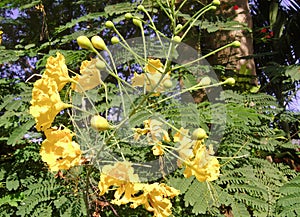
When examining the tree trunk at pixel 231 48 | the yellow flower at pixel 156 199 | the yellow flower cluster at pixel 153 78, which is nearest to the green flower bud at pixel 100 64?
the yellow flower cluster at pixel 153 78

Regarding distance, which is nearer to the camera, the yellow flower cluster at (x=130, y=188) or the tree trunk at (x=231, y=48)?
the yellow flower cluster at (x=130, y=188)

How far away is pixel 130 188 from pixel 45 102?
0.36m

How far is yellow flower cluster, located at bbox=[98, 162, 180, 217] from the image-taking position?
114 cm

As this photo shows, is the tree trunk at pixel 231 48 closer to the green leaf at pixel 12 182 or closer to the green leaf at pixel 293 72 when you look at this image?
the green leaf at pixel 293 72

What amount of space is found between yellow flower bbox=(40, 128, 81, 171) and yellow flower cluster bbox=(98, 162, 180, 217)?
135mm

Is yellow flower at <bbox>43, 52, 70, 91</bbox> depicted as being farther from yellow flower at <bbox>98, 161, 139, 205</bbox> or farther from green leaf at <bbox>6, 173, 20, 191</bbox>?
green leaf at <bbox>6, 173, 20, 191</bbox>

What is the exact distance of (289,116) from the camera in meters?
2.52

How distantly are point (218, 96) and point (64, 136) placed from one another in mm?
1330

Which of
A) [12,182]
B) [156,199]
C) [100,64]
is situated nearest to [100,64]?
[100,64]

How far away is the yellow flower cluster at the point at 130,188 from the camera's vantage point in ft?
3.74

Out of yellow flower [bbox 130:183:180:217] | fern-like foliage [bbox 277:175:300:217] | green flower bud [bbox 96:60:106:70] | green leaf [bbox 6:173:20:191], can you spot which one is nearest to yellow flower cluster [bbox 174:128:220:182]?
yellow flower [bbox 130:183:180:217]

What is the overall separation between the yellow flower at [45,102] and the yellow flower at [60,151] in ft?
0.14

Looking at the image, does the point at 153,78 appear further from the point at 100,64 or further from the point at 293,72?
the point at 293,72

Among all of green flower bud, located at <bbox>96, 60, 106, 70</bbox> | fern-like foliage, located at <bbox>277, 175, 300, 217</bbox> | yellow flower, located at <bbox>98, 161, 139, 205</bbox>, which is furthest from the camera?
fern-like foliage, located at <bbox>277, 175, 300, 217</bbox>
